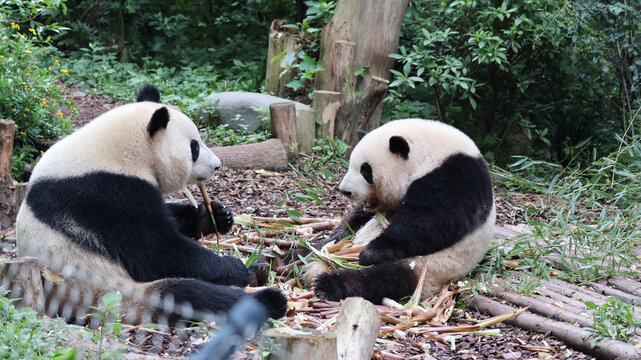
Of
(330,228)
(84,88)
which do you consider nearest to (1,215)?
(330,228)

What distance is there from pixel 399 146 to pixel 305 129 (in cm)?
349

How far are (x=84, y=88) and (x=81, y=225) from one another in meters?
7.89

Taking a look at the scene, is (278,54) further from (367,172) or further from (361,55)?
(367,172)

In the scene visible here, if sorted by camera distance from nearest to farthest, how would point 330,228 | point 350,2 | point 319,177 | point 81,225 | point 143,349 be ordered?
point 143,349, point 81,225, point 330,228, point 319,177, point 350,2

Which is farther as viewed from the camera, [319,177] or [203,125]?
[203,125]

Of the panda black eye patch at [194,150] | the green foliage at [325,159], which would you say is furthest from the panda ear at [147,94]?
the green foliage at [325,159]

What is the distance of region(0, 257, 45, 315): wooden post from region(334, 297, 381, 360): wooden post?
5.05ft

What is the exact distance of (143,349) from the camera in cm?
325

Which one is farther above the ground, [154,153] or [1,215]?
[154,153]

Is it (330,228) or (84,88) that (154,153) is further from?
(84,88)

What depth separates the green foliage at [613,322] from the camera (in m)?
3.66

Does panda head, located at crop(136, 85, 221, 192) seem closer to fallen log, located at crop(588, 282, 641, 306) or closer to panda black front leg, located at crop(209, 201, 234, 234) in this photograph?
panda black front leg, located at crop(209, 201, 234, 234)

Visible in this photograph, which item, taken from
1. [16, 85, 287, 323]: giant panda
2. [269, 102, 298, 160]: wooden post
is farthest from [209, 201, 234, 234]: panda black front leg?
[269, 102, 298, 160]: wooden post

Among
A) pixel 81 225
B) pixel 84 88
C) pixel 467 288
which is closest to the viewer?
pixel 81 225
